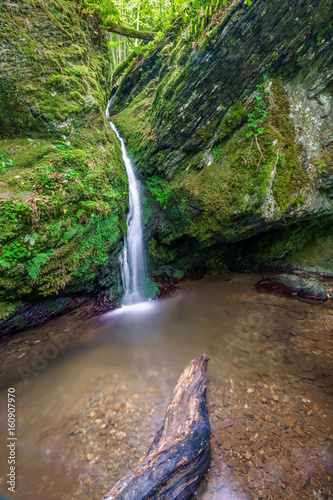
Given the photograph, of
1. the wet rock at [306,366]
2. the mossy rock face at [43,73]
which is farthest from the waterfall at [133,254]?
the wet rock at [306,366]

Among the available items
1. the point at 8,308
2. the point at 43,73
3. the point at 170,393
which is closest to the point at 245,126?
the point at 43,73

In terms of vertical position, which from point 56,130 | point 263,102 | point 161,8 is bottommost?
point 263,102

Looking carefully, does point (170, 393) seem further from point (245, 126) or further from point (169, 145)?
point (169, 145)

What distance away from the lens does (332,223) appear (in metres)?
6.64

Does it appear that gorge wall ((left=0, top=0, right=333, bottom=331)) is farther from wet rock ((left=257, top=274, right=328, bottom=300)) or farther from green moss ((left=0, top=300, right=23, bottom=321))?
wet rock ((left=257, top=274, right=328, bottom=300))

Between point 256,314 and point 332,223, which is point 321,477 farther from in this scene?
point 332,223

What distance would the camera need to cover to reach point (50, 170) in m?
4.17

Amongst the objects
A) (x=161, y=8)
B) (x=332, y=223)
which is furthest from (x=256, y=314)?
(x=161, y=8)

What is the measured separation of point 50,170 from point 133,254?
3073mm

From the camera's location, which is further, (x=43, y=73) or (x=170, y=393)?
(x=43, y=73)

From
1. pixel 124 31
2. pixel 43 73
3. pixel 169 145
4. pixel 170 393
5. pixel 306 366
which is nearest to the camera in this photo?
pixel 170 393

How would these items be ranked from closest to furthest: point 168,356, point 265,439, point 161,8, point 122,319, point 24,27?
1. point 265,439
2. point 168,356
3. point 24,27
4. point 122,319
5. point 161,8

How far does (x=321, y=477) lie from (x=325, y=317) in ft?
10.3

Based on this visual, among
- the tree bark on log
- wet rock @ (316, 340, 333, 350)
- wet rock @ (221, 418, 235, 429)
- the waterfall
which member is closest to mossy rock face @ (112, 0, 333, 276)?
the waterfall
